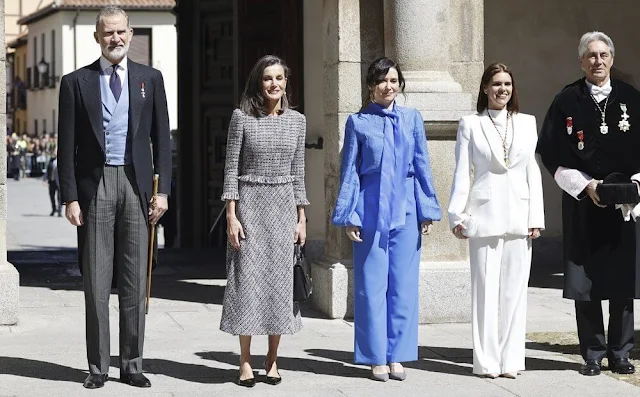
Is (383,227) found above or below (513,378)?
above

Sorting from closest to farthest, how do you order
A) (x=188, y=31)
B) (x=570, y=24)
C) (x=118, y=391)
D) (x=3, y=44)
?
(x=118, y=391)
(x=3, y=44)
(x=570, y=24)
(x=188, y=31)

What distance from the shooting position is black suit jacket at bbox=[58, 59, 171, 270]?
24.3 ft

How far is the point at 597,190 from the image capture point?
307 inches

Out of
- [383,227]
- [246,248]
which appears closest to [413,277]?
[383,227]

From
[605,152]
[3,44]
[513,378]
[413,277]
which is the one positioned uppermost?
[3,44]

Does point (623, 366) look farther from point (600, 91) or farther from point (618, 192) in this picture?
point (600, 91)

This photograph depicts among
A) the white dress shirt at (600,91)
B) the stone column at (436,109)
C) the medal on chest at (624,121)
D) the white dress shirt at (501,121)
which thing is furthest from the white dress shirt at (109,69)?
the stone column at (436,109)

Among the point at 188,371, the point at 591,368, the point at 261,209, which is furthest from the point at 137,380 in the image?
the point at 591,368

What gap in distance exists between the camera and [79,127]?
24.5 ft

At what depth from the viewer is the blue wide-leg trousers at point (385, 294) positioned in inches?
304

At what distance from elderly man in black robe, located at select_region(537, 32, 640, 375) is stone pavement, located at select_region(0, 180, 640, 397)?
0.31 meters

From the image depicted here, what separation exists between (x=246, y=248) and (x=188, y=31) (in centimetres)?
1132

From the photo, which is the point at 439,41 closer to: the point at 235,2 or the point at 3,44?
the point at 3,44

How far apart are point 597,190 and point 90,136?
280 cm
